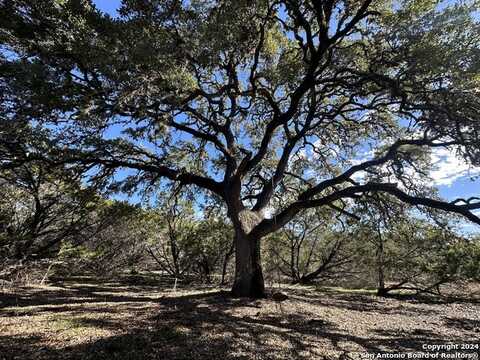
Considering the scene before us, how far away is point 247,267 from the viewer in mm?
6934

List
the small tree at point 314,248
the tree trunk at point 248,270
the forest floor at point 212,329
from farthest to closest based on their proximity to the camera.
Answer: the small tree at point 314,248, the tree trunk at point 248,270, the forest floor at point 212,329

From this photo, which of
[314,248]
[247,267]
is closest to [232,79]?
[247,267]

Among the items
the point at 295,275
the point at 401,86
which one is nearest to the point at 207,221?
the point at 295,275

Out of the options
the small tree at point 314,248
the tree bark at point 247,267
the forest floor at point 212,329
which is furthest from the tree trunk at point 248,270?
the small tree at point 314,248

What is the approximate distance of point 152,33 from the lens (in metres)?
5.34

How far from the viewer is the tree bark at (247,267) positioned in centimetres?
684

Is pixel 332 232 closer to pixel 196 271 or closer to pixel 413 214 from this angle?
pixel 413 214

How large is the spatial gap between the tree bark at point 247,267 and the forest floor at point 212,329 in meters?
0.39

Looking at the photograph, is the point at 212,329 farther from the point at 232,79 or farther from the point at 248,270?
the point at 232,79

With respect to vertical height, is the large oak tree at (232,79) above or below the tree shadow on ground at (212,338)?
above

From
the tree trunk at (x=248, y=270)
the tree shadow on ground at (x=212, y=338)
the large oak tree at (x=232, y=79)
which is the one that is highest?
the large oak tree at (x=232, y=79)

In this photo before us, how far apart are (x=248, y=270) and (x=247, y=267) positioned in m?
0.08

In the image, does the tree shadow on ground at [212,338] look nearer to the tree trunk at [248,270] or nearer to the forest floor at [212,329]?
the forest floor at [212,329]

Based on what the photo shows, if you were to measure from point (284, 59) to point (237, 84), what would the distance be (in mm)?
1325
